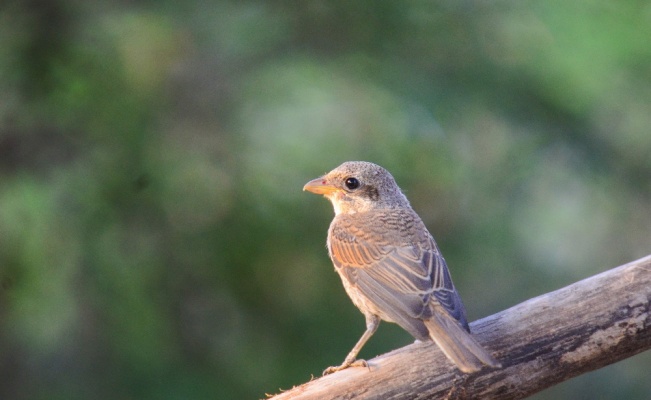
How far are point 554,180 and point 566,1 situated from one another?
137 centimetres

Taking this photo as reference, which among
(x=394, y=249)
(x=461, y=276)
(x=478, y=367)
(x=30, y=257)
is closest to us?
(x=478, y=367)

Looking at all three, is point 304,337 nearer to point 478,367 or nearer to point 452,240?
point 452,240

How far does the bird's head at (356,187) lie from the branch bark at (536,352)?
153 cm

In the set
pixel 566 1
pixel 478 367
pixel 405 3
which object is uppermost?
pixel 405 3

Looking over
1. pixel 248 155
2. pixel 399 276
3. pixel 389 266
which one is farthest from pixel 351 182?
pixel 248 155

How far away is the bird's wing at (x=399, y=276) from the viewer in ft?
14.8

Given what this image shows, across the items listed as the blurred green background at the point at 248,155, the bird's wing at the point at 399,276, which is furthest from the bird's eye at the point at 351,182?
the blurred green background at the point at 248,155

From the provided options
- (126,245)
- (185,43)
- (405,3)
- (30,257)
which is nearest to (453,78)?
(405,3)

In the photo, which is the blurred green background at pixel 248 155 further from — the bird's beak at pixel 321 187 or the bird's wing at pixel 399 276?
the bird's wing at pixel 399 276

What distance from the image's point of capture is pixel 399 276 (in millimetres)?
4832

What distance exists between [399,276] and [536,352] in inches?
35.8

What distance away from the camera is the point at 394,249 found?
16.7ft

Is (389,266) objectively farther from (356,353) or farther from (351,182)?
(351,182)

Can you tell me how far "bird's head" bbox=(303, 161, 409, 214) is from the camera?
5.66 metres
